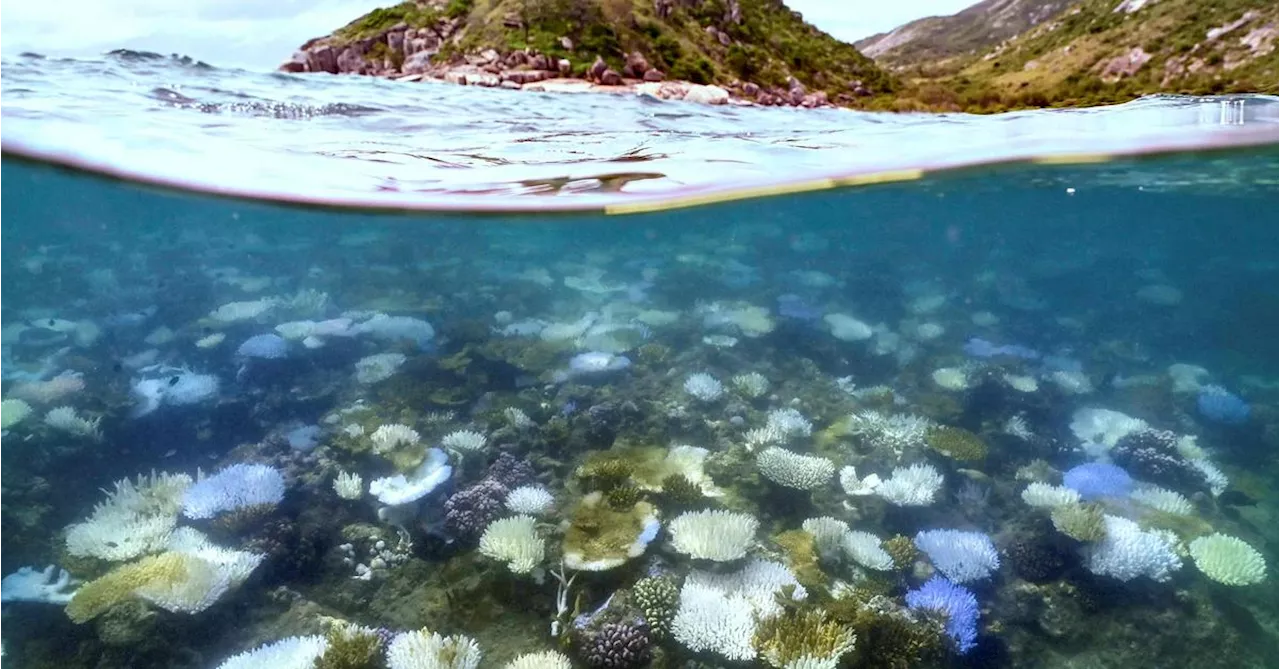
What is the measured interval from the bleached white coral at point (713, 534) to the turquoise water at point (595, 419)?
38 millimetres

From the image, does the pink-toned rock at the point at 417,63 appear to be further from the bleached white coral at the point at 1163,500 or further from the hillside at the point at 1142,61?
the bleached white coral at the point at 1163,500

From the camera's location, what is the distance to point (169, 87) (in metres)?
10.2

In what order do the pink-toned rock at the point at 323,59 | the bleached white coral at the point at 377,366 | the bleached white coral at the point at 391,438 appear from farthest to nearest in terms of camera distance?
1. the pink-toned rock at the point at 323,59
2. the bleached white coral at the point at 377,366
3. the bleached white coral at the point at 391,438

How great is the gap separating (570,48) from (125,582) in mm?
45187

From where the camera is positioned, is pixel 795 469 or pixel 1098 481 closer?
pixel 795 469

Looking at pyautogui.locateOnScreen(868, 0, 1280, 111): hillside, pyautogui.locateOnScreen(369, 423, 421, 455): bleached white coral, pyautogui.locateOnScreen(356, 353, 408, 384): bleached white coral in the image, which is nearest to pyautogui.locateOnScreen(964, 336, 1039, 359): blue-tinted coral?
pyautogui.locateOnScreen(369, 423, 421, 455): bleached white coral

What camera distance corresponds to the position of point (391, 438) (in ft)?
23.8

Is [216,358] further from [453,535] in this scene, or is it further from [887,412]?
[887,412]

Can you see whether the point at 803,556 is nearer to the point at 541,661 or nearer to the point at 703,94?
the point at 541,661

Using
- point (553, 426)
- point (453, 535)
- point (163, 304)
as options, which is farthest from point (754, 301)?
point (163, 304)

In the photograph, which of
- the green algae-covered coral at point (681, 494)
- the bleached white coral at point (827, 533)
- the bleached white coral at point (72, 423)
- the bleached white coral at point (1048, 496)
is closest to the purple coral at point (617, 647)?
the green algae-covered coral at point (681, 494)

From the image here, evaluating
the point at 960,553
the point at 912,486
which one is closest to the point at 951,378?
the point at 912,486

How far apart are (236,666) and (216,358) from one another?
276 inches

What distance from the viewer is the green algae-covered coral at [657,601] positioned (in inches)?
187
